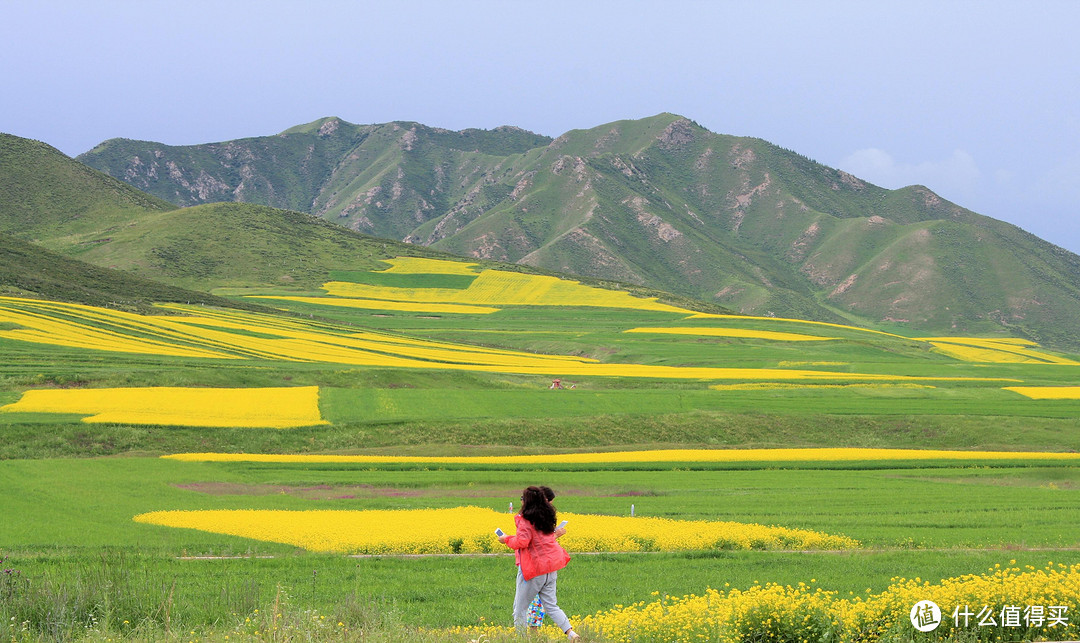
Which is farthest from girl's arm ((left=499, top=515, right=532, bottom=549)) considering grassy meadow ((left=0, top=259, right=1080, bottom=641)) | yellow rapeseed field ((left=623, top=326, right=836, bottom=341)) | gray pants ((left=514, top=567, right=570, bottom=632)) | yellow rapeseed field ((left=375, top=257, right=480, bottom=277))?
yellow rapeseed field ((left=375, top=257, right=480, bottom=277))

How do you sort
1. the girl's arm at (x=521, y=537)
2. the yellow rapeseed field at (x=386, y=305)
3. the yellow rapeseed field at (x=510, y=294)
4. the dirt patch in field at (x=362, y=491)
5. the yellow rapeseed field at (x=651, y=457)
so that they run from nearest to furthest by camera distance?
the girl's arm at (x=521, y=537)
the dirt patch in field at (x=362, y=491)
the yellow rapeseed field at (x=651, y=457)
the yellow rapeseed field at (x=386, y=305)
the yellow rapeseed field at (x=510, y=294)

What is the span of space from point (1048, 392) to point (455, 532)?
62328 millimetres

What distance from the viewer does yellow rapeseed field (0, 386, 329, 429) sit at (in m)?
45.5

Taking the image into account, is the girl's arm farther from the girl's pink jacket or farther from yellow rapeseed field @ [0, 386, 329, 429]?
yellow rapeseed field @ [0, 386, 329, 429]

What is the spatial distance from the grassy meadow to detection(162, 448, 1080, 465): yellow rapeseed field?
719 millimetres

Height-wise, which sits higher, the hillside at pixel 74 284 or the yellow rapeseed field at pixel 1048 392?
the hillside at pixel 74 284

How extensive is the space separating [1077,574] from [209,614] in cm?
1581

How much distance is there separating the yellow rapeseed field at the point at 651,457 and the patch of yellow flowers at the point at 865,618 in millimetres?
26286

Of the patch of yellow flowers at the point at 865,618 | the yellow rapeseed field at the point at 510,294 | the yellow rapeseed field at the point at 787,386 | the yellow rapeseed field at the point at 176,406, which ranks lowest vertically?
the yellow rapeseed field at the point at 176,406

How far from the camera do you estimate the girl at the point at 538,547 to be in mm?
12219

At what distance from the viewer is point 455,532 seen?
23781 mm

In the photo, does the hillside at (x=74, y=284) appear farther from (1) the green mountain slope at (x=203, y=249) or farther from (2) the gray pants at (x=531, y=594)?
(2) the gray pants at (x=531, y=594)

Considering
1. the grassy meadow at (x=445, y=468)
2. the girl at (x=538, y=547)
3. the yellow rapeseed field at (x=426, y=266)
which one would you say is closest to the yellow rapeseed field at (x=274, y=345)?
the grassy meadow at (x=445, y=468)

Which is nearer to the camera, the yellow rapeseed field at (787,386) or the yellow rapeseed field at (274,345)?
the yellow rapeseed field at (787,386)
